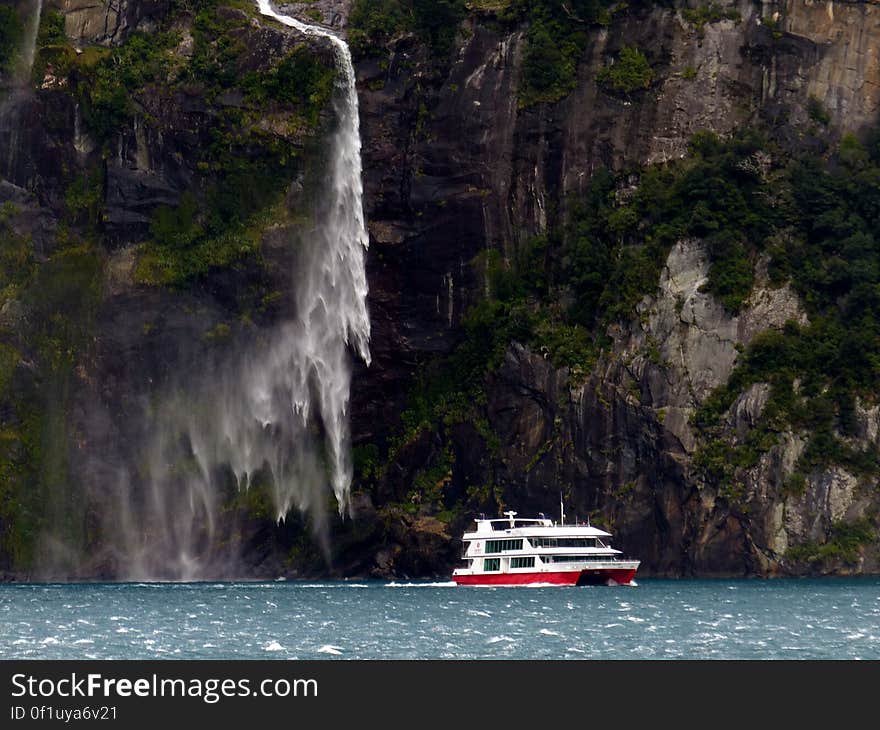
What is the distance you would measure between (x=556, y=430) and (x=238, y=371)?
60.7 ft

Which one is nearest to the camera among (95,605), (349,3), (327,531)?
(95,605)

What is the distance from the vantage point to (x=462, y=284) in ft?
403

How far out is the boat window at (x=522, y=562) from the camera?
109m

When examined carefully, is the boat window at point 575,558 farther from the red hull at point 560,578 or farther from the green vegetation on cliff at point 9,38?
the green vegetation on cliff at point 9,38

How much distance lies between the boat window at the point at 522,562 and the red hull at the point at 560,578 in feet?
1.48

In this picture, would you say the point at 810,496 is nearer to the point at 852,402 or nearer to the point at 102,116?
the point at 852,402

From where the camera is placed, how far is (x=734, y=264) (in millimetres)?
115812

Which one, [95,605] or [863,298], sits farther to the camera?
[863,298]

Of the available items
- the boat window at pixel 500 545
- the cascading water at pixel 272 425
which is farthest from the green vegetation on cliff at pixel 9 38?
the boat window at pixel 500 545

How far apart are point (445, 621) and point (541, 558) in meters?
24.6

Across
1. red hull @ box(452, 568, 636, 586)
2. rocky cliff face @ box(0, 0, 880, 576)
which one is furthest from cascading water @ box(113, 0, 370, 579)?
red hull @ box(452, 568, 636, 586)

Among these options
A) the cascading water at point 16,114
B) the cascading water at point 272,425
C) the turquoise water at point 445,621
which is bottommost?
the turquoise water at point 445,621

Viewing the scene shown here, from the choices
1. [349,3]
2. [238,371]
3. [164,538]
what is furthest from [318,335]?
[349,3]

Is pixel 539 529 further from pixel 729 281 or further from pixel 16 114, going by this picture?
pixel 16 114
